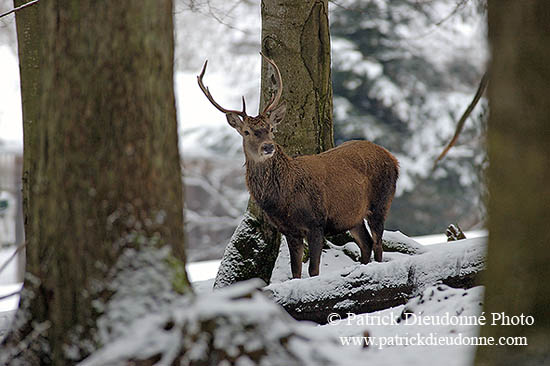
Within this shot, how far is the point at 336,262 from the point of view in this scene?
6.25 m

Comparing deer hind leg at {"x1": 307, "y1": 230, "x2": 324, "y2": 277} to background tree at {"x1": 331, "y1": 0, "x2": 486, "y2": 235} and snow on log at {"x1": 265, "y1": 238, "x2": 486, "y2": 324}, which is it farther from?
background tree at {"x1": 331, "y1": 0, "x2": 486, "y2": 235}

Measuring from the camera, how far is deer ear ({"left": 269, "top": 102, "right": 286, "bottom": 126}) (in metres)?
5.73

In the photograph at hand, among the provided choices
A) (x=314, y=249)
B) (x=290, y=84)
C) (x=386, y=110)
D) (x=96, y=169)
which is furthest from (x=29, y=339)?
(x=386, y=110)

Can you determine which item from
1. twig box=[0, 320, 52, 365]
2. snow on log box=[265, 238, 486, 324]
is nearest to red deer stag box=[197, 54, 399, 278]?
snow on log box=[265, 238, 486, 324]

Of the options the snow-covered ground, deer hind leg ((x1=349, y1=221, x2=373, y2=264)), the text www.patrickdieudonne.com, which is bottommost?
deer hind leg ((x1=349, y1=221, x2=373, y2=264))

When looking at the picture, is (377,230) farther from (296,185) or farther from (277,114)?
(277,114)

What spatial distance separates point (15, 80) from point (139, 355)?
17218 millimetres

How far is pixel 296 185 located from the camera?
225 inches

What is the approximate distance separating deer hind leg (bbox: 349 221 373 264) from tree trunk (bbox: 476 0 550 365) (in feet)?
13.2

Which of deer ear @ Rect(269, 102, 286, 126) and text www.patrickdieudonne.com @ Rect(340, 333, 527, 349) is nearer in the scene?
text www.patrickdieudonne.com @ Rect(340, 333, 527, 349)

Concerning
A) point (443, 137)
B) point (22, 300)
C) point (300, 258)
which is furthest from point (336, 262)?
point (443, 137)

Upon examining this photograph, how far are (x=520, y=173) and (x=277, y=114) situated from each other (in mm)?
3672

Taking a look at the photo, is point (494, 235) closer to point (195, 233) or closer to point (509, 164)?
point (509, 164)

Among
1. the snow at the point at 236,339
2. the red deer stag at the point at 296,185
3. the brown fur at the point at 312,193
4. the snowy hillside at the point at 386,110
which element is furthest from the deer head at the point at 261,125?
the snowy hillside at the point at 386,110
